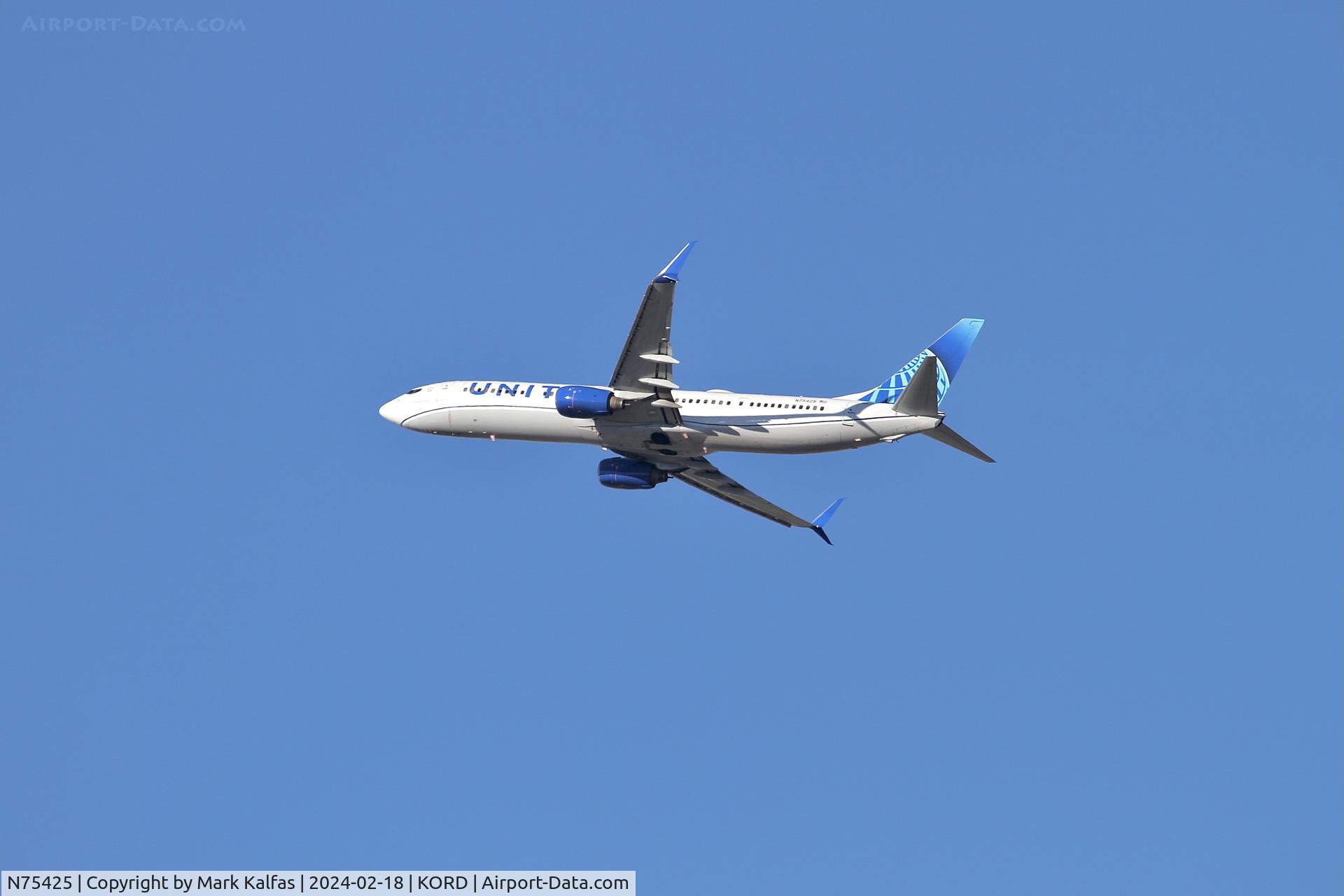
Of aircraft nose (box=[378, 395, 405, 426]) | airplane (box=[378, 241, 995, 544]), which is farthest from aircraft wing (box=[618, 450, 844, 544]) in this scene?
aircraft nose (box=[378, 395, 405, 426])

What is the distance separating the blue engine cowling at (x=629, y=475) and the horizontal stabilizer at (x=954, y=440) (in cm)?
1291

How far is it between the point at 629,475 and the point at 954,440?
14.2 meters

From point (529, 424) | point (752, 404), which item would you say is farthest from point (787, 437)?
point (529, 424)

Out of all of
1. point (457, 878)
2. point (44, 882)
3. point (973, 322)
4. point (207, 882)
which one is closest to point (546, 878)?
point (457, 878)

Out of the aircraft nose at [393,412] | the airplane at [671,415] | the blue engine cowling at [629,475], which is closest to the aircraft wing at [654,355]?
the airplane at [671,415]

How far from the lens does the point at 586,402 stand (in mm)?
61156

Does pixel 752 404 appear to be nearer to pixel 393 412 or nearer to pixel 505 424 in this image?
pixel 505 424

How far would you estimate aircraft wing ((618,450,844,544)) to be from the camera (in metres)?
66.8

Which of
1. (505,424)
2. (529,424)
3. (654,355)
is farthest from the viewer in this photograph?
(505,424)

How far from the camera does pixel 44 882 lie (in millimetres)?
50438

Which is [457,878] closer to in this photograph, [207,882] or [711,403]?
[207,882]

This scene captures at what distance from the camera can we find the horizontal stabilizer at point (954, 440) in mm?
58625

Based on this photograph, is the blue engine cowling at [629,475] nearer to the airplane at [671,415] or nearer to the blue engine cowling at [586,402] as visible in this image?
the airplane at [671,415]

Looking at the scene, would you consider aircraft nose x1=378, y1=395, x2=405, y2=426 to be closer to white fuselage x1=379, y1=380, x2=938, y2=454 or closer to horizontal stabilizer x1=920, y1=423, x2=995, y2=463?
white fuselage x1=379, y1=380, x2=938, y2=454
